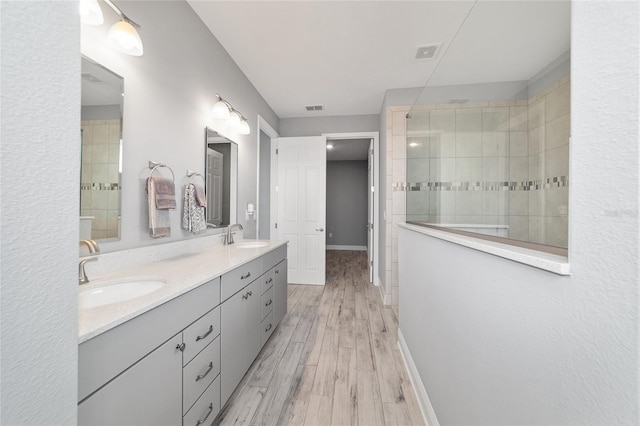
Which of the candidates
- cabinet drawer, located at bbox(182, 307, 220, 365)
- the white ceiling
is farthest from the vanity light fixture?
cabinet drawer, located at bbox(182, 307, 220, 365)

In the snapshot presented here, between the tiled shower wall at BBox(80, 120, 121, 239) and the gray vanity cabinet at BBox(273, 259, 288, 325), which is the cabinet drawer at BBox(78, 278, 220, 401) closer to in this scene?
the tiled shower wall at BBox(80, 120, 121, 239)

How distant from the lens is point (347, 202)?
293 inches

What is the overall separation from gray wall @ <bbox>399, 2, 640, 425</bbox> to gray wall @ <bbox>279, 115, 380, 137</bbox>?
3499mm

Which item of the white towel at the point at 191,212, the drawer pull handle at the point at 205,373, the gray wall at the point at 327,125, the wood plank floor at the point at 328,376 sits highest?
the gray wall at the point at 327,125

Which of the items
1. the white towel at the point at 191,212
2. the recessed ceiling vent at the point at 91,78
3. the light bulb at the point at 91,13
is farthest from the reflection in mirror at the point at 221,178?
the light bulb at the point at 91,13

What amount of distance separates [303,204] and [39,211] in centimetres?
348

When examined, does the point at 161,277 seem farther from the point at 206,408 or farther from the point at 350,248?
the point at 350,248

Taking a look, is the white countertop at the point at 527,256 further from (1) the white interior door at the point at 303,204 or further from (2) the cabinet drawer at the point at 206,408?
(1) the white interior door at the point at 303,204

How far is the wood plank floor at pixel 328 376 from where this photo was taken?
1.42m

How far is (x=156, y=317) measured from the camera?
90 cm

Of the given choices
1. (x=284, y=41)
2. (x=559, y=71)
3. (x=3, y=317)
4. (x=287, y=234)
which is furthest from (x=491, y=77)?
(x=287, y=234)

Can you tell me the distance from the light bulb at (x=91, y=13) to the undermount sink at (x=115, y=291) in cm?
113

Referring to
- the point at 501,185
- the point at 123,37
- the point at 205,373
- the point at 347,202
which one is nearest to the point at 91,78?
the point at 123,37

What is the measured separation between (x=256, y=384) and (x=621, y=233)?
1.90 m
